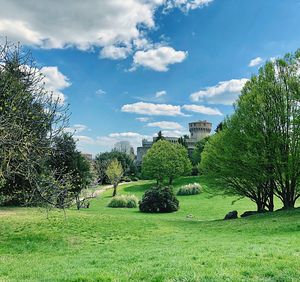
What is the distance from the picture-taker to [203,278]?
Answer: 6992mm

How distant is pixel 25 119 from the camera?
1404 centimetres

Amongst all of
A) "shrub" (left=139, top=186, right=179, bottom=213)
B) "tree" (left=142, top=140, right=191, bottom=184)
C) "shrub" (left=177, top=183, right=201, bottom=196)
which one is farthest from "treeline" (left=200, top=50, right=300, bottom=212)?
"tree" (left=142, top=140, right=191, bottom=184)

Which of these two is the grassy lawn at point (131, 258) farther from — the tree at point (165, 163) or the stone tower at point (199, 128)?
the stone tower at point (199, 128)

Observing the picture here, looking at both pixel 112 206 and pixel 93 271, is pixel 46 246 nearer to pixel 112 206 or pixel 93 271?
pixel 93 271

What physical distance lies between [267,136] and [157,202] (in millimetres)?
16095

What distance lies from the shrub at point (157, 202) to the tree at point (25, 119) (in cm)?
2268

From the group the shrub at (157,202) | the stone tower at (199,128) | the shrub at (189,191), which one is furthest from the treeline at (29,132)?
the stone tower at (199,128)

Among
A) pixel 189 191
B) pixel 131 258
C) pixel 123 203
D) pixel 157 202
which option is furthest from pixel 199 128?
pixel 131 258

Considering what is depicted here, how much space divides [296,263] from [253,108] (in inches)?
736

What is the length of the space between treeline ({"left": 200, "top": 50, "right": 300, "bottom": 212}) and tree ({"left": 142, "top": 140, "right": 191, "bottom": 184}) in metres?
40.5

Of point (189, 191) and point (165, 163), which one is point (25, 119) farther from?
point (165, 163)

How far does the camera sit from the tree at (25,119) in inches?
503

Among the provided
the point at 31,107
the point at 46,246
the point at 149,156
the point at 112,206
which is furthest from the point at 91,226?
the point at 149,156

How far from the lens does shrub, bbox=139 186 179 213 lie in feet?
124
